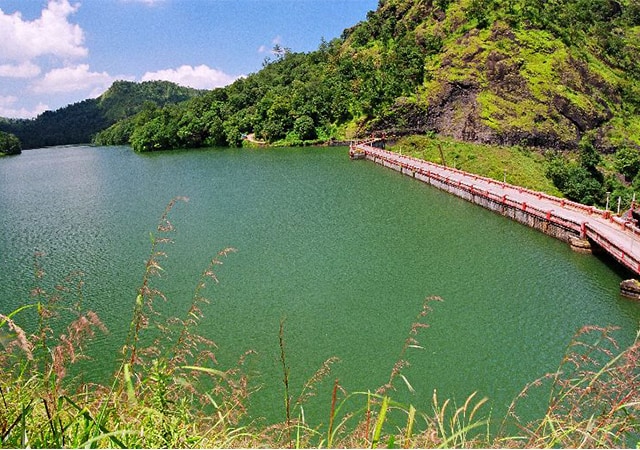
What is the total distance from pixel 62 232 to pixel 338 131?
132ft

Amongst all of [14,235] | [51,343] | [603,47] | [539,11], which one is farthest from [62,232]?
[603,47]

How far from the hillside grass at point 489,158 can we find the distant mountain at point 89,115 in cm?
9111

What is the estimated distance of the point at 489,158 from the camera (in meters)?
39.1

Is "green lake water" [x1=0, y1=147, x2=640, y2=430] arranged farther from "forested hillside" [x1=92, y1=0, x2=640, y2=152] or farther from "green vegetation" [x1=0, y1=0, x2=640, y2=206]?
"forested hillside" [x1=92, y1=0, x2=640, y2=152]

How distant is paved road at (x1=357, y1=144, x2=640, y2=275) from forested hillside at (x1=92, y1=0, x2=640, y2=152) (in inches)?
804

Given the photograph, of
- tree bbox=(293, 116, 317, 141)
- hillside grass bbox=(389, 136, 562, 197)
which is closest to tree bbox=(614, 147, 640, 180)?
hillside grass bbox=(389, 136, 562, 197)

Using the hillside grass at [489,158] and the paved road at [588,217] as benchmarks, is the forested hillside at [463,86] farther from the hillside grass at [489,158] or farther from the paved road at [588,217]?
the paved road at [588,217]

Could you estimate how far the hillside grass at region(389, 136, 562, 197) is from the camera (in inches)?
1352

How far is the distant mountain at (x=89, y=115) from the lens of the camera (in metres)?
128

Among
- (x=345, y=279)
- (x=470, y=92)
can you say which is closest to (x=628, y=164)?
(x=470, y=92)

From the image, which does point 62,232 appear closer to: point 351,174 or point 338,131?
point 351,174

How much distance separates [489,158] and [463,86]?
15098 mm

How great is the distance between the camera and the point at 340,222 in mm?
22844

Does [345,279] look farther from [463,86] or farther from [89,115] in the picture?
[89,115]
